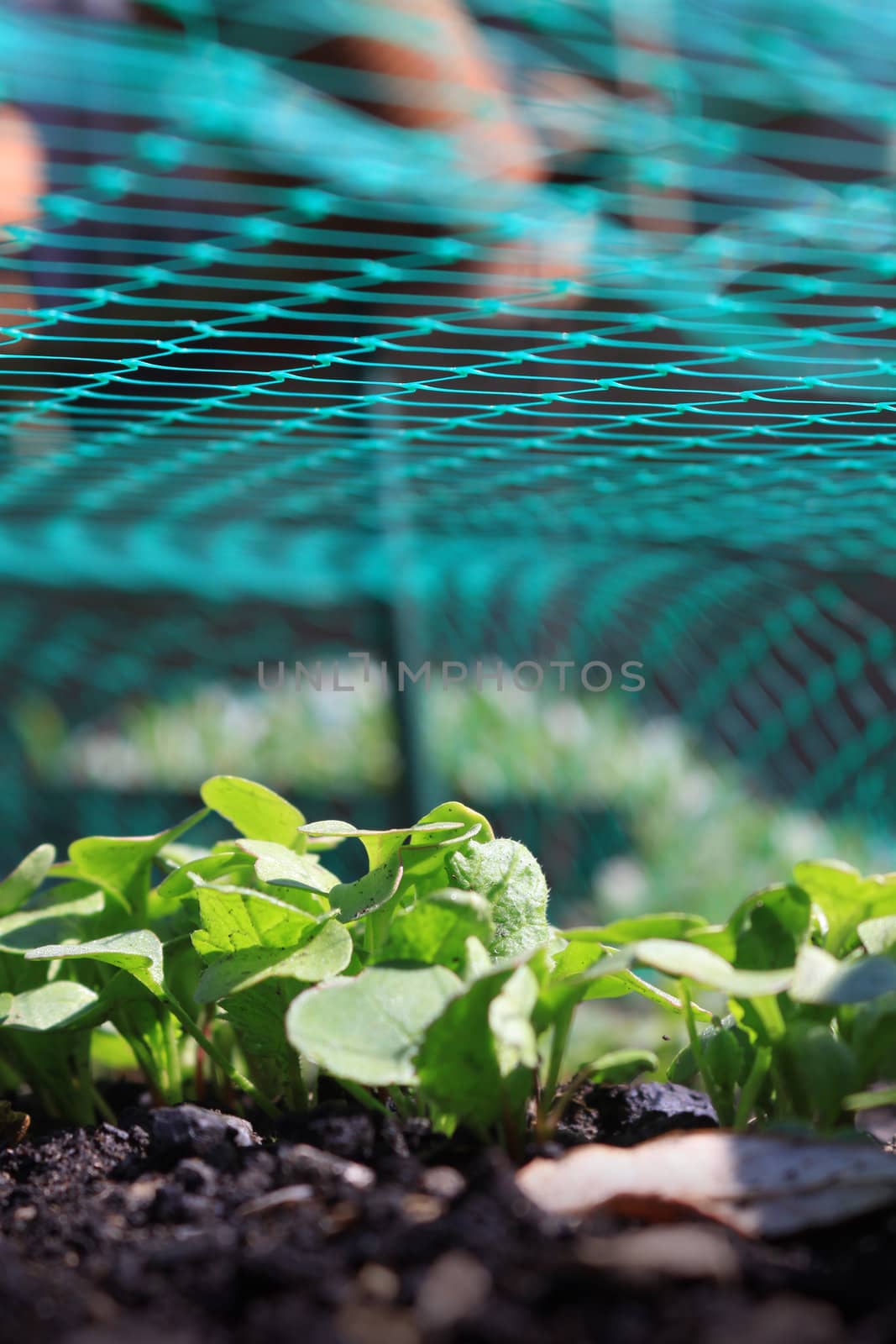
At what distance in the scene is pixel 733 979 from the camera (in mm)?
370

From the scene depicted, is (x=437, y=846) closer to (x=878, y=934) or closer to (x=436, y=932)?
(x=436, y=932)

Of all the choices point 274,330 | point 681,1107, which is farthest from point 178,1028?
point 274,330

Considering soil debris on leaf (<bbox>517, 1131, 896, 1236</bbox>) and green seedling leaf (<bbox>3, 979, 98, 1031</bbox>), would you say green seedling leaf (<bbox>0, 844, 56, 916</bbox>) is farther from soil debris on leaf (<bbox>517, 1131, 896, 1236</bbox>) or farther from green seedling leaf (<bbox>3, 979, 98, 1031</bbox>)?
soil debris on leaf (<bbox>517, 1131, 896, 1236</bbox>)

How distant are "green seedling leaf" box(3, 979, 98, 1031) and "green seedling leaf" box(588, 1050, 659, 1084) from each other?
0.70ft

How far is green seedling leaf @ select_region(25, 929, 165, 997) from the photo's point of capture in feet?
1.46

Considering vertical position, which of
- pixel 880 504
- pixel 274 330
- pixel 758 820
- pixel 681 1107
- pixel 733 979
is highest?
pixel 274 330

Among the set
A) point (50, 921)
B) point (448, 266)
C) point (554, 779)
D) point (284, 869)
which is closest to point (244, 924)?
point (284, 869)

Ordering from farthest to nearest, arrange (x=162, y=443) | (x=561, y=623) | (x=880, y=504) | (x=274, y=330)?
1. (x=561, y=623)
2. (x=880, y=504)
3. (x=162, y=443)
4. (x=274, y=330)

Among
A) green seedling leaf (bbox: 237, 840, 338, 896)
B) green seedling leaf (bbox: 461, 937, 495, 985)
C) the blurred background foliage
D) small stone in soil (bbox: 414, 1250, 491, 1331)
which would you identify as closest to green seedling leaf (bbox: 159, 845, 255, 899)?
green seedling leaf (bbox: 237, 840, 338, 896)

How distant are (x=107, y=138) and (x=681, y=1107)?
0.69 m

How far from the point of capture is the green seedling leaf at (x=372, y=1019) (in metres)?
0.38

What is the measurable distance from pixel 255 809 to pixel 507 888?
5.5 inches

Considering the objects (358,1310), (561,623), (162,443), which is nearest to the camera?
(358,1310)

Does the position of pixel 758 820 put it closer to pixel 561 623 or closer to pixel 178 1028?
pixel 561 623
